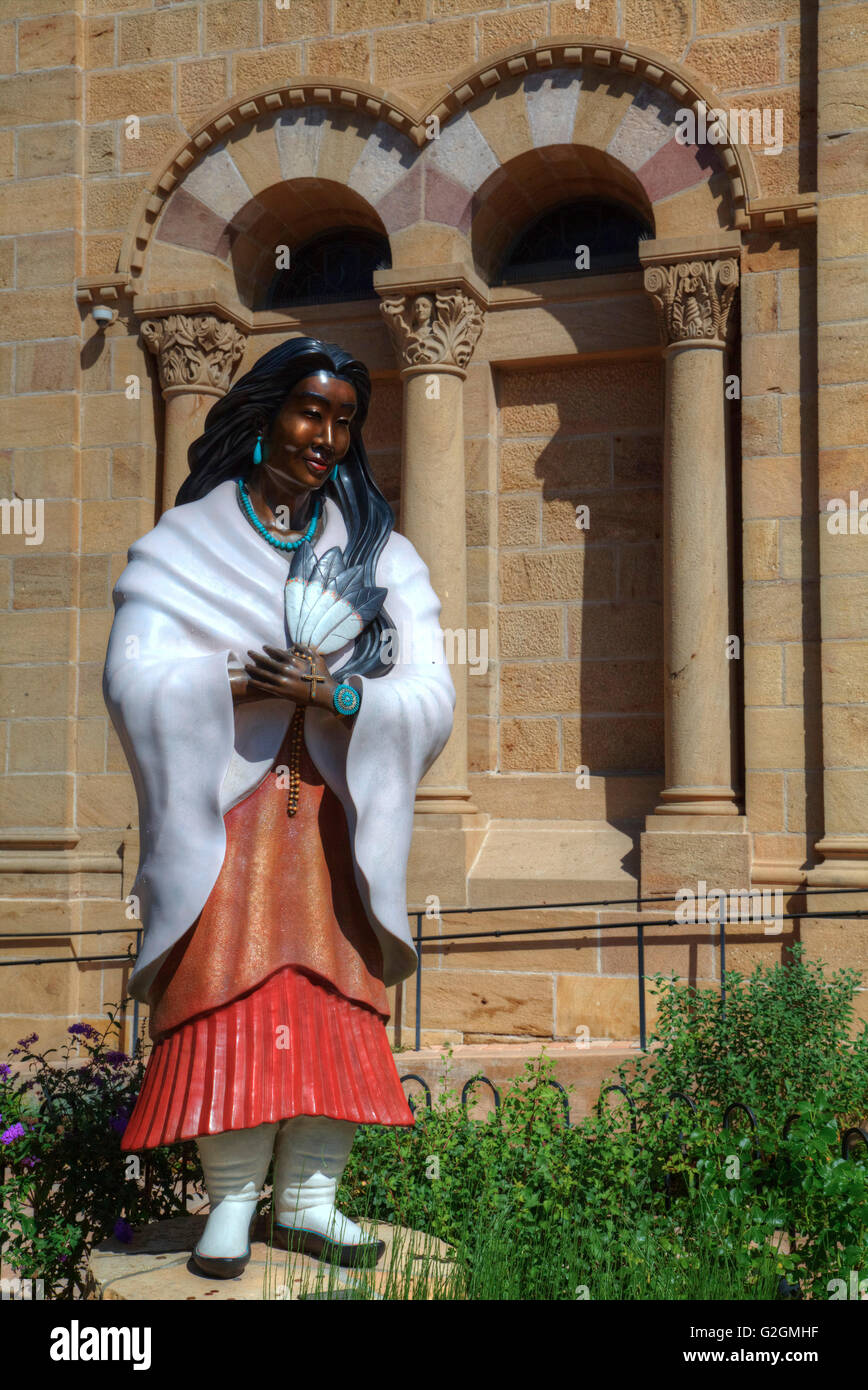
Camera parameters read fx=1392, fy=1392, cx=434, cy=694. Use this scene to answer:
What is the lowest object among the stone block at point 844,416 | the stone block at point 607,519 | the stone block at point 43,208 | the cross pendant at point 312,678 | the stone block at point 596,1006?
the stone block at point 596,1006

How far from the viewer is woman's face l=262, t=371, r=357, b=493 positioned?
13.4 feet

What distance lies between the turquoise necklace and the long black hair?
3.5 inches

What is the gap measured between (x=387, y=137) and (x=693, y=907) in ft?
17.4

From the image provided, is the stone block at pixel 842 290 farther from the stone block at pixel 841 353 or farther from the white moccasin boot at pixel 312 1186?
the white moccasin boot at pixel 312 1186

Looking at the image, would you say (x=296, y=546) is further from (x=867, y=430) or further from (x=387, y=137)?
(x=387, y=137)

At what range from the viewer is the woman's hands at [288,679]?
12.5 feet

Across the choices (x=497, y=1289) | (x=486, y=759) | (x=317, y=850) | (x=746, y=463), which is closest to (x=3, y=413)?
(x=486, y=759)

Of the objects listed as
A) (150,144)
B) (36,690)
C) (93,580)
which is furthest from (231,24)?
(36,690)

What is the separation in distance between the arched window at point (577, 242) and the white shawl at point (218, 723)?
5721mm

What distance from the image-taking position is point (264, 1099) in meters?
3.71

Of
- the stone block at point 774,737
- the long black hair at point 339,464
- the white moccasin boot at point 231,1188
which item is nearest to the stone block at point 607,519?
the stone block at point 774,737

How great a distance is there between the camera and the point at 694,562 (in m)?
8.29

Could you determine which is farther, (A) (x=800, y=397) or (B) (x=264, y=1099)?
(A) (x=800, y=397)
